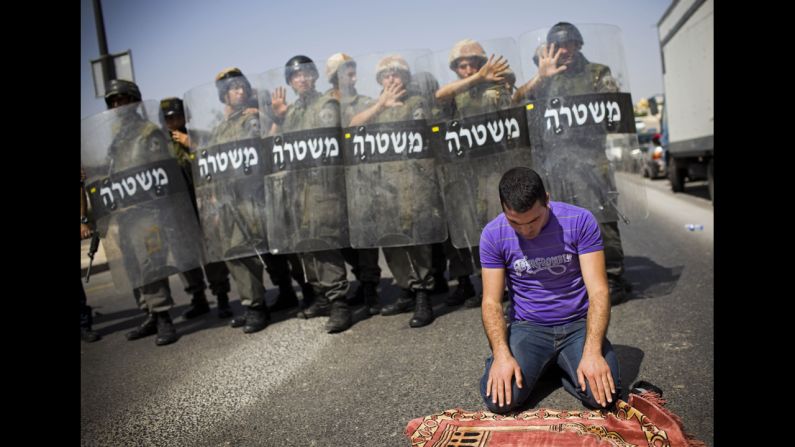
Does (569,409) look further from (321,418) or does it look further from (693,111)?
(693,111)

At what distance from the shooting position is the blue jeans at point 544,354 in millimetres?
2734

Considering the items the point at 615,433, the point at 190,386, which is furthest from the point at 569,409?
the point at 190,386

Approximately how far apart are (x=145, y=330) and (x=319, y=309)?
1612mm

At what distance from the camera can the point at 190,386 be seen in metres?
3.71

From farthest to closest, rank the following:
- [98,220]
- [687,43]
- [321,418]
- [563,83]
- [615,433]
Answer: [687,43], [98,220], [563,83], [321,418], [615,433]

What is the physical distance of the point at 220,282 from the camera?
538 centimetres

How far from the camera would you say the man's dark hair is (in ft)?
8.68

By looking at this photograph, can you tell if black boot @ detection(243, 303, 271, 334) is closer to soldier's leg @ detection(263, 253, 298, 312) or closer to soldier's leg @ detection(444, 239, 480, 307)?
soldier's leg @ detection(263, 253, 298, 312)

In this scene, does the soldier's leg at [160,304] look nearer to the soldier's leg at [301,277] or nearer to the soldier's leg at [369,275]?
the soldier's leg at [301,277]

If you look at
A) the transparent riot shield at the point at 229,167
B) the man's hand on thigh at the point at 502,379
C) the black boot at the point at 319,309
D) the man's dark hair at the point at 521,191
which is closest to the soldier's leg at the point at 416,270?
the black boot at the point at 319,309

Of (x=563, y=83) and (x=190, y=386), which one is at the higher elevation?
(x=563, y=83)

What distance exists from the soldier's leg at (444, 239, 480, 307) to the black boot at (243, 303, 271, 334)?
1599 mm
